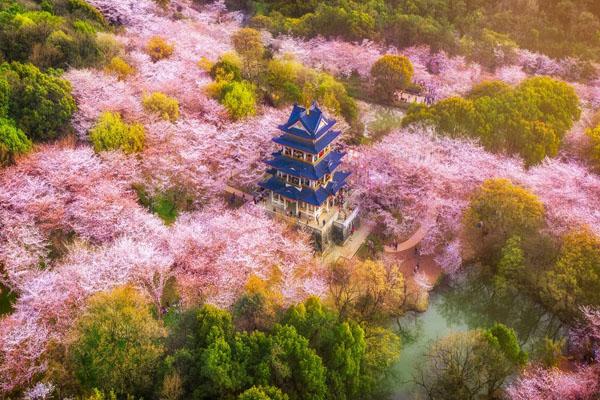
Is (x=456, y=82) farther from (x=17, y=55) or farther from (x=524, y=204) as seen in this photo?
(x=17, y=55)

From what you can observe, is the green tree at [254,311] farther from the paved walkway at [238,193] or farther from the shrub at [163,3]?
the shrub at [163,3]

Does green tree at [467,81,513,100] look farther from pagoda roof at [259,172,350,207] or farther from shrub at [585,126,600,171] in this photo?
pagoda roof at [259,172,350,207]

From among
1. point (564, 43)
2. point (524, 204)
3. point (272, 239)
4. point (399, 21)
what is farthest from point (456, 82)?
point (272, 239)

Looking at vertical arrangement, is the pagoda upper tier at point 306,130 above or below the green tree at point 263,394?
above

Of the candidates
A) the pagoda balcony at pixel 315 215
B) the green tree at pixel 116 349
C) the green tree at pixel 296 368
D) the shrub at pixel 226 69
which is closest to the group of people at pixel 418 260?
the pagoda balcony at pixel 315 215

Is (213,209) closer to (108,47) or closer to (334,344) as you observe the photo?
(334,344)

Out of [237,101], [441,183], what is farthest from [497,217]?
[237,101]
